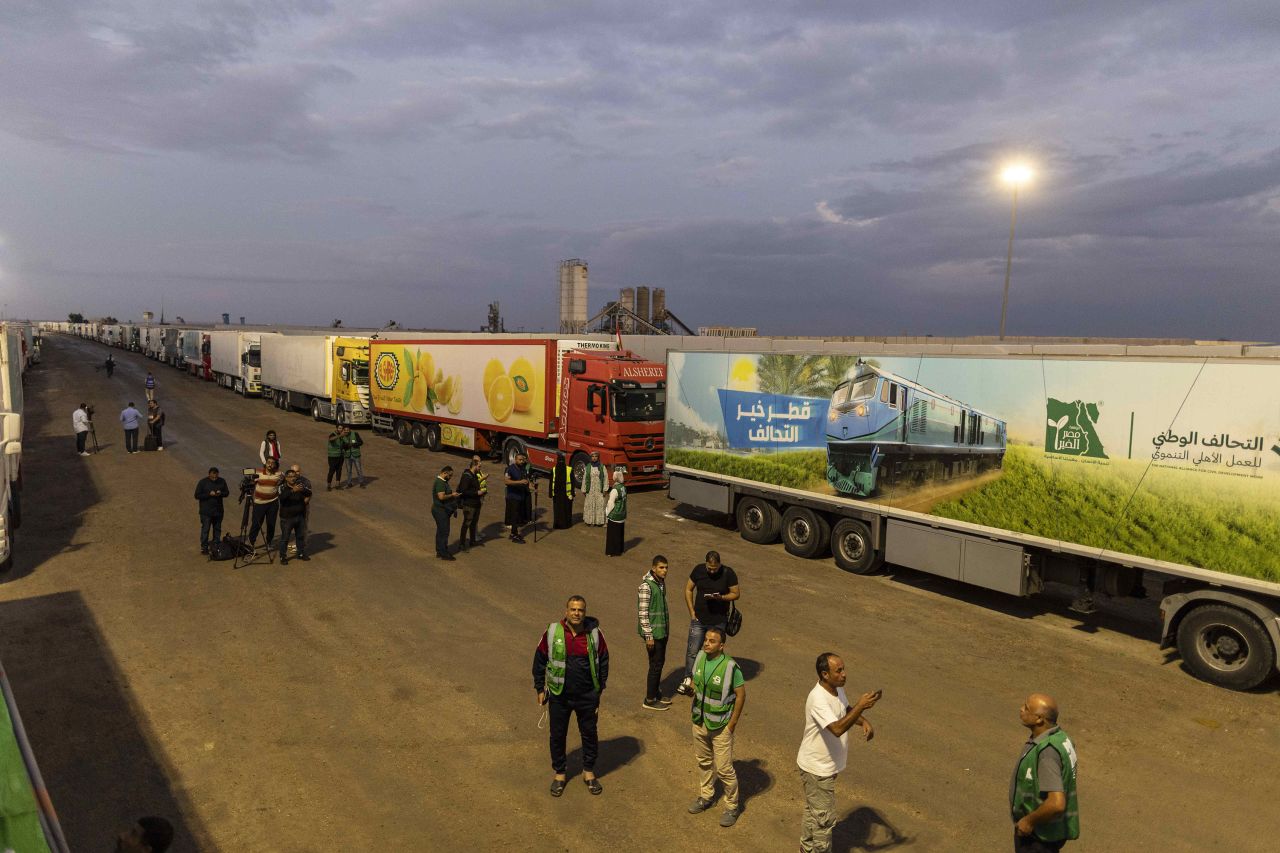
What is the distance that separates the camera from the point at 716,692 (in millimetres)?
6129

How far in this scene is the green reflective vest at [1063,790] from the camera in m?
4.54

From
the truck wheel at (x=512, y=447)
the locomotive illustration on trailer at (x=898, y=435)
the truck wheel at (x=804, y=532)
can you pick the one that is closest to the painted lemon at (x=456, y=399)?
Result: the truck wheel at (x=512, y=447)

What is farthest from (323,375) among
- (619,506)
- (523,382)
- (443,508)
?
(619,506)

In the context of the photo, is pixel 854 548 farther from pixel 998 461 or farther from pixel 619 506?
pixel 619 506

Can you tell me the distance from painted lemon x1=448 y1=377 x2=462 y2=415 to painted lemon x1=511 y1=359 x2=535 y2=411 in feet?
11.2

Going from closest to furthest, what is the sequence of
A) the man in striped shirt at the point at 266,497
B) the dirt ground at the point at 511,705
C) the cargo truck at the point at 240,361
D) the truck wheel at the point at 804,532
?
the dirt ground at the point at 511,705, the man in striped shirt at the point at 266,497, the truck wheel at the point at 804,532, the cargo truck at the point at 240,361

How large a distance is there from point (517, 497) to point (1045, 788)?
1202 centimetres

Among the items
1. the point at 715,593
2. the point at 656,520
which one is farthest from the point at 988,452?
the point at 656,520

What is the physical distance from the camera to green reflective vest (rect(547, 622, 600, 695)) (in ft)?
21.3

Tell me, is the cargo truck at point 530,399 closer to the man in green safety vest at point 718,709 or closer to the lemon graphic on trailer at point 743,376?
the lemon graphic on trailer at point 743,376

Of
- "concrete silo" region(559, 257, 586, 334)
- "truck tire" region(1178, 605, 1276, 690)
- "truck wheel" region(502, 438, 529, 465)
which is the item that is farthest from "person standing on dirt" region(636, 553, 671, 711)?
"concrete silo" region(559, 257, 586, 334)

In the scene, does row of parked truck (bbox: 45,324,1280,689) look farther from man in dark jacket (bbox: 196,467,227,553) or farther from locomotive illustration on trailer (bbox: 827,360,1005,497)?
man in dark jacket (bbox: 196,467,227,553)

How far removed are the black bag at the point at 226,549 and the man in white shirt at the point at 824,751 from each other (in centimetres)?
1141

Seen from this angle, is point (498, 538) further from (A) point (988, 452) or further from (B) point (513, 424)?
(A) point (988, 452)
